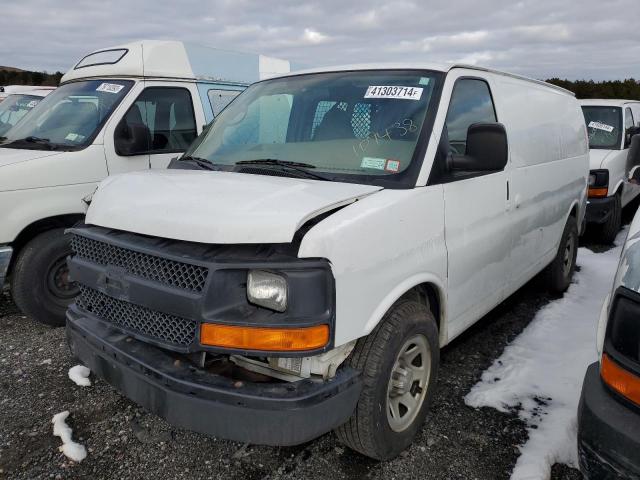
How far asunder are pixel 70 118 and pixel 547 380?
465 cm

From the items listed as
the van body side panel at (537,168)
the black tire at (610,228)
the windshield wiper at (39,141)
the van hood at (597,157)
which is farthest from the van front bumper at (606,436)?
the van hood at (597,157)

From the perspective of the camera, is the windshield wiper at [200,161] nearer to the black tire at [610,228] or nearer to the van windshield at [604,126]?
the black tire at [610,228]

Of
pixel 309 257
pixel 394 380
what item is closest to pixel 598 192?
pixel 394 380

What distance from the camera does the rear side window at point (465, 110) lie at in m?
3.13

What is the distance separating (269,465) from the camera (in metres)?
2.76

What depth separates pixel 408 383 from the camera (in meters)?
2.75

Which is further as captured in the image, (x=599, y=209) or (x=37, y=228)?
(x=599, y=209)

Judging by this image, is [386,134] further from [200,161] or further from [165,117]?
[165,117]

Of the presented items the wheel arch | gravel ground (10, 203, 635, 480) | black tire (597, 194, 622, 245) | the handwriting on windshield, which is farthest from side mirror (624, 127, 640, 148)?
the wheel arch

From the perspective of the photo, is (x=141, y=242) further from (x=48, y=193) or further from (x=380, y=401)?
(x=48, y=193)

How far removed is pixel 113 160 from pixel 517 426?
13.0 ft

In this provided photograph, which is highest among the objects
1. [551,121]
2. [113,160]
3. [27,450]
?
[551,121]

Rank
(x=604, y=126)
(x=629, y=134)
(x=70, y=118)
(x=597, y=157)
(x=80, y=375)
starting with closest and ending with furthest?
(x=80, y=375)
(x=70, y=118)
(x=597, y=157)
(x=629, y=134)
(x=604, y=126)

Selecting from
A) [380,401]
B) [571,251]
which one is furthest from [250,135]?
[571,251]
